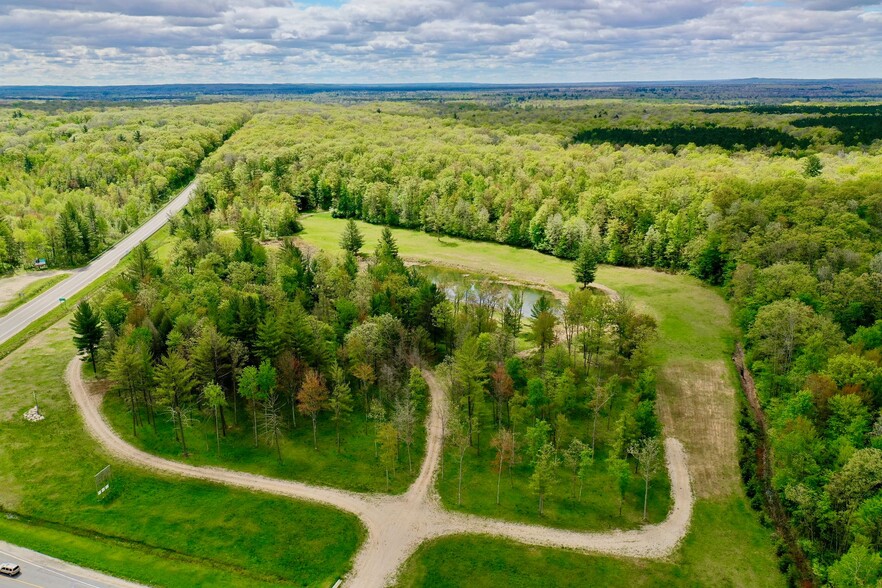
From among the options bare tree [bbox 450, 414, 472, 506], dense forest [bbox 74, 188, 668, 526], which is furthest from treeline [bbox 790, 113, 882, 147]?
bare tree [bbox 450, 414, 472, 506]

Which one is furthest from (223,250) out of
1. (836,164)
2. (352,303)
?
(836,164)

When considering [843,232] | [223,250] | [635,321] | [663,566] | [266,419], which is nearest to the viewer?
[663,566]

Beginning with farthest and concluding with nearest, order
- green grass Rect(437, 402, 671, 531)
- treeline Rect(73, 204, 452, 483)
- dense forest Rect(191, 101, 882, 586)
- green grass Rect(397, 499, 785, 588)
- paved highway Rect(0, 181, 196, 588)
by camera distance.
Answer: treeline Rect(73, 204, 452, 483)
green grass Rect(437, 402, 671, 531)
dense forest Rect(191, 101, 882, 586)
green grass Rect(397, 499, 785, 588)
paved highway Rect(0, 181, 196, 588)

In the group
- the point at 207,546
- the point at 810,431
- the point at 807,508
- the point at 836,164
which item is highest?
the point at 836,164

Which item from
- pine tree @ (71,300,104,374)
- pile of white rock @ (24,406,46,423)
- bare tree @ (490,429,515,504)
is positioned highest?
pine tree @ (71,300,104,374)

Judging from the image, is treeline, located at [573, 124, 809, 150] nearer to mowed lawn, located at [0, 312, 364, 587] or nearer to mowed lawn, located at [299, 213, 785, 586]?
mowed lawn, located at [299, 213, 785, 586]

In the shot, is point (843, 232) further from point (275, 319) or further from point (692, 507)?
point (275, 319)

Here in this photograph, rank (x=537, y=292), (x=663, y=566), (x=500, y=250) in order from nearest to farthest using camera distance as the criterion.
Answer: (x=663, y=566), (x=537, y=292), (x=500, y=250)
